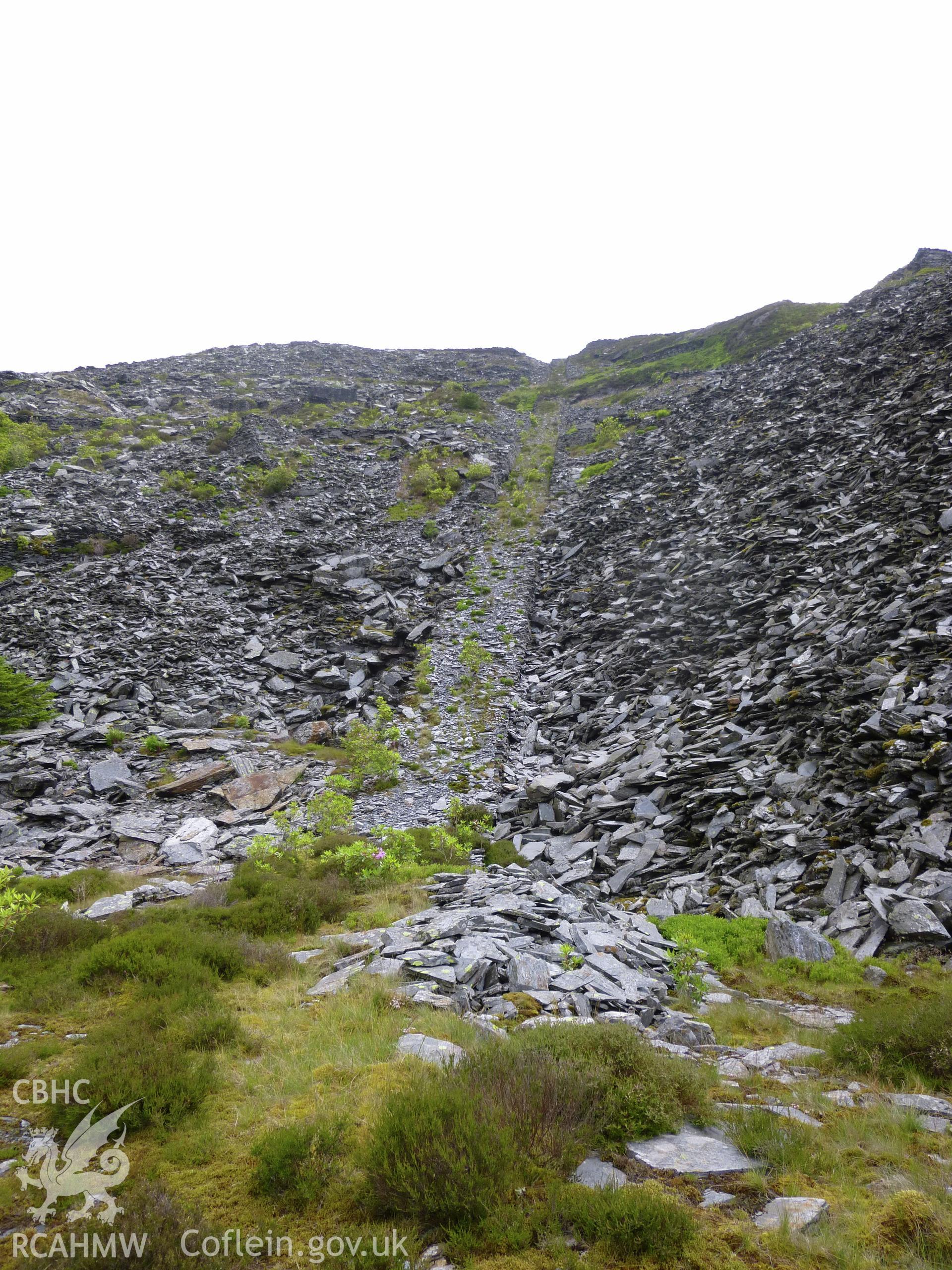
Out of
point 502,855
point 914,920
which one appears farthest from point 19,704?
point 914,920

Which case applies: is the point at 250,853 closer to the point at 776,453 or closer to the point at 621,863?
the point at 621,863

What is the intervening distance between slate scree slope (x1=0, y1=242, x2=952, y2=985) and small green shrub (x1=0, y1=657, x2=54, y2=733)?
0.45m

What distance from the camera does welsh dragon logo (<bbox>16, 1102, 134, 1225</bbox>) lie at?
4.52 metres

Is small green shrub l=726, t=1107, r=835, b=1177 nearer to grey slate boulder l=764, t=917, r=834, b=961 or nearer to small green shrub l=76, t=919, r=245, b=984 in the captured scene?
grey slate boulder l=764, t=917, r=834, b=961

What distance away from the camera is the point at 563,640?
88.4 ft

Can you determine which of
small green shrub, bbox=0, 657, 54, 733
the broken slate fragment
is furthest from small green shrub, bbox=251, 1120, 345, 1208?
small green shrub, bbox=0, 657, 54, 733

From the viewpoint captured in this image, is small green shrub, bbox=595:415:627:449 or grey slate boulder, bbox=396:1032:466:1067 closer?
grey slate boulder, bbox=396:1032:466:1067

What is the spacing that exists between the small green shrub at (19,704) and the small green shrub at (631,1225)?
21.4 meters

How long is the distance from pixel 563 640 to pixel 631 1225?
2348cm

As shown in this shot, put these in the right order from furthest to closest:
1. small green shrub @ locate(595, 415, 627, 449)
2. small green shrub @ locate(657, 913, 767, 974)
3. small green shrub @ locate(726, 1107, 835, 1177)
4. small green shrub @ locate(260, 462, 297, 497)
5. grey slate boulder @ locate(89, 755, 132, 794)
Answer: small green shrub @ locate(595, 415, 627, 449) → small green shrub @ locate(260, 462, 297, 497) → grey slate boulder @ locate(89, 755, 132, 794) → small green shrub @ locate(657, 913, 767, 974) → small green shrub @ locate(726, 1107, 835, 1177)

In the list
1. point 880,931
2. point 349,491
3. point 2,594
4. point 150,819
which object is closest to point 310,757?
point 150,819

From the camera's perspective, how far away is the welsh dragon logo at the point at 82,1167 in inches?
178

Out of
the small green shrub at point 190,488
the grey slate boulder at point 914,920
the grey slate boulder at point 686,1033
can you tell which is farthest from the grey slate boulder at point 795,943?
the small green shrub at point 190,488

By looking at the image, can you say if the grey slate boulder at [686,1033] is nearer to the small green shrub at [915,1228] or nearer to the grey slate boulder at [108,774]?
the small green shrub at [915,1228]
